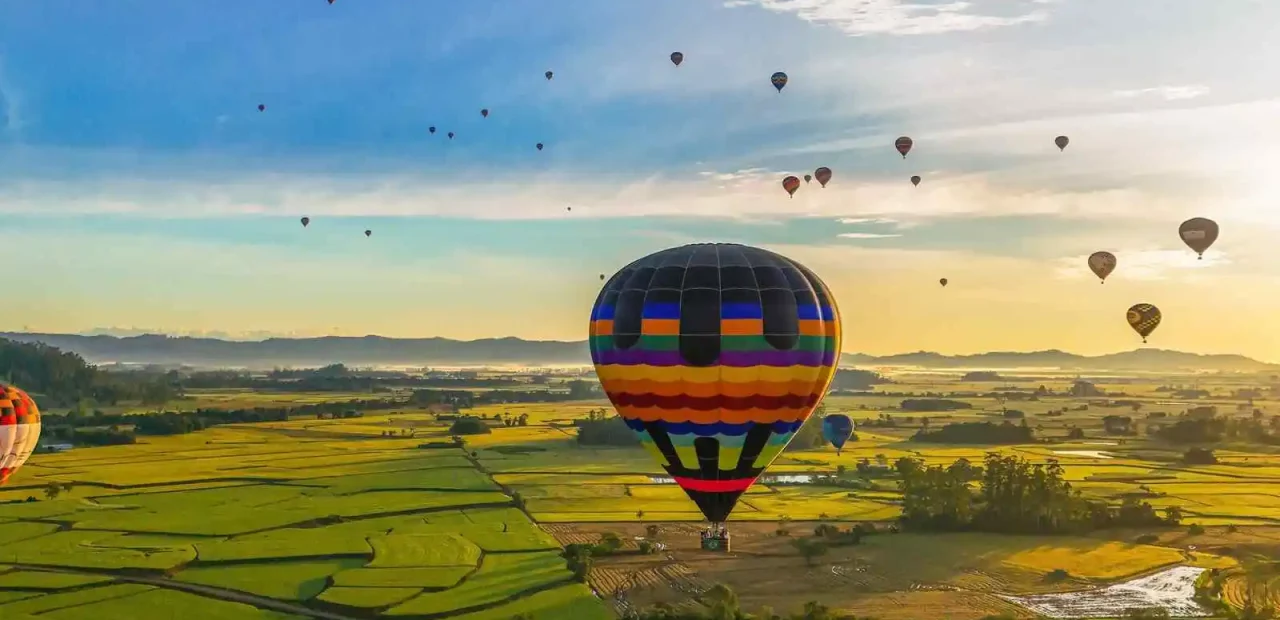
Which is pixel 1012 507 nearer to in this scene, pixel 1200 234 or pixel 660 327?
pixel 1200 234

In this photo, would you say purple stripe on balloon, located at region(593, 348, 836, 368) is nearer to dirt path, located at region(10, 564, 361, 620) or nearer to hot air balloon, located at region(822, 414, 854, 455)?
dirt path, located at region(10, 564, 361, 620)

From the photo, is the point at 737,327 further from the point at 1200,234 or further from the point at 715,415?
the point at 1200,234

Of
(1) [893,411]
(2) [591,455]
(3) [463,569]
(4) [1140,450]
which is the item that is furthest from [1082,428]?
(3) [463,569]

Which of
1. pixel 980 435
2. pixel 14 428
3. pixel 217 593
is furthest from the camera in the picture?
pixel 980 435

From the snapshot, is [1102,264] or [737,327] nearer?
[737,327]

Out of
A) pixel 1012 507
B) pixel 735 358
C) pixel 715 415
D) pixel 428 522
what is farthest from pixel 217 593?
pixel 1012 507

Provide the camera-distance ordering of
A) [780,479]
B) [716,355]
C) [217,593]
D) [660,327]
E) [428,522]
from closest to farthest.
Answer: [716,355] < [660,327] < [217,593] < [428,522] < [780,479]

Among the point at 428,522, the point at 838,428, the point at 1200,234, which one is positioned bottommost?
the point at 428,522

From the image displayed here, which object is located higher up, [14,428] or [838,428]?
[14,428]

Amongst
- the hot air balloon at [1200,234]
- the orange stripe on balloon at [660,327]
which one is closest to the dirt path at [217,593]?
the orange stripe on balloon at [660,327]
